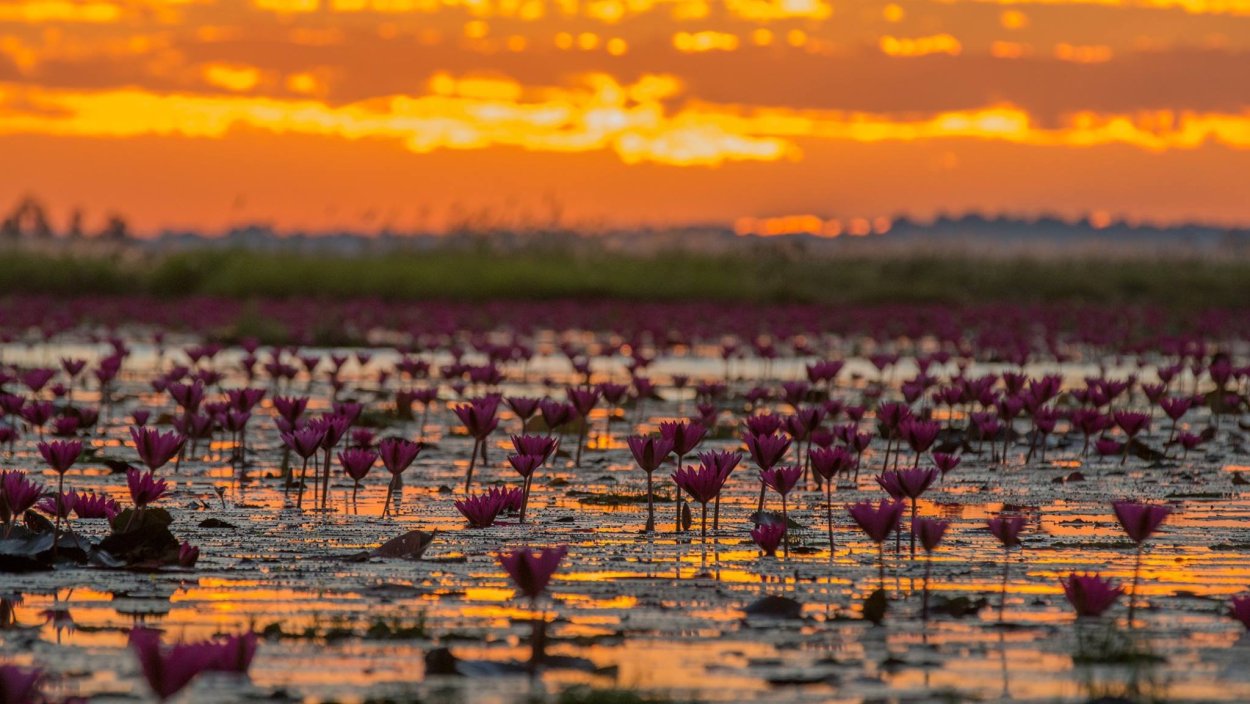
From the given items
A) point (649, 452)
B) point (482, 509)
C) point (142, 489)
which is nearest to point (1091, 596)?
point (649, 452)

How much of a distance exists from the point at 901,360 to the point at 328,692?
1643cm

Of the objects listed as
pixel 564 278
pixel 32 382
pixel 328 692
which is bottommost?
pixel 328 692

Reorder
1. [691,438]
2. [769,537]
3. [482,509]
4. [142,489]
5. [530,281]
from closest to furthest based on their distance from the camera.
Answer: [142,489] < [769,537] < [482,509] < [691,438] < [530,281]

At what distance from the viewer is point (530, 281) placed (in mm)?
30219

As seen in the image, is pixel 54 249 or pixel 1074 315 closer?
pixel 1074 315

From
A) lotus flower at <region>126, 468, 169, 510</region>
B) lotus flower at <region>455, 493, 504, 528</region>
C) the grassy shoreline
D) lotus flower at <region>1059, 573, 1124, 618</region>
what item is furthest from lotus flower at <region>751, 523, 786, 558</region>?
the grassy shoreline

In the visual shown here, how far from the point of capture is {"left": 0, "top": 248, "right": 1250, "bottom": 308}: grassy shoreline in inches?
1200

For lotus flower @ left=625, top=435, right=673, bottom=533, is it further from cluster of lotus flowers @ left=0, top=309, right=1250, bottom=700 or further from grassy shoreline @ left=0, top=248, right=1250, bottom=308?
grassy shoreline @ left=0, top=248, right=1250, bottom=308

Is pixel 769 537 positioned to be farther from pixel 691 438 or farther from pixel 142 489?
pixel 142 489

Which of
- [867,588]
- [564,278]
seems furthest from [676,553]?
[564,278]

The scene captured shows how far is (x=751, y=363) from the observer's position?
19875 mm

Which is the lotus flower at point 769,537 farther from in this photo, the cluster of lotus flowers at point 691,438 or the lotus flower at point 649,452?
the lotus flower at point 649,452

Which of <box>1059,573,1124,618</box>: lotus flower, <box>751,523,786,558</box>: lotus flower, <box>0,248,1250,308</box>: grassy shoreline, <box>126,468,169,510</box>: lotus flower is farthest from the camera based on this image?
<box>0,248,1250,308</box>: grassy shoreline

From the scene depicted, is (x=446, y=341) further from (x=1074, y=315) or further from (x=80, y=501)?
(x=80, y=501)
